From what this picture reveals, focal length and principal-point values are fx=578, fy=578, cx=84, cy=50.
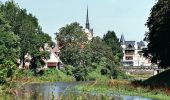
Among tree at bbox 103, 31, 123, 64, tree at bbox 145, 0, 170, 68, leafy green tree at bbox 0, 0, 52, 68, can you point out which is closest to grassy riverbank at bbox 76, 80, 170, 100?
tree at bbox 145, 0, 170, 68

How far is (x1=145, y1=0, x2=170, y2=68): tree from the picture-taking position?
219 ft

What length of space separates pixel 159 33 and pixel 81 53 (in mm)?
62013

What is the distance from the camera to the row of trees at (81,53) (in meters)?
120

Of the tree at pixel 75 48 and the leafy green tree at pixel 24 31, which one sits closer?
the leafy green tree at pixel 24 31

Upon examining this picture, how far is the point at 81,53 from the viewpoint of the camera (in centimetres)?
13038

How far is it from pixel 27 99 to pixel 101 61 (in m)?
110

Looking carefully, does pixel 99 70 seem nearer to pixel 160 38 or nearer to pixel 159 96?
pixel 160 38

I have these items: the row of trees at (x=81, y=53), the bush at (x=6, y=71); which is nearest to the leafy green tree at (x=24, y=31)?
the row of trees at (x=81, y=53)

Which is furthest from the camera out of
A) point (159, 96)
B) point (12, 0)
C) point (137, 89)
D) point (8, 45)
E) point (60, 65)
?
point (60, 65)

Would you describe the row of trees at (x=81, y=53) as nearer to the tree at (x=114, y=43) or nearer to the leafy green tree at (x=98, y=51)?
the leafy green tree at (x=98, y=51)

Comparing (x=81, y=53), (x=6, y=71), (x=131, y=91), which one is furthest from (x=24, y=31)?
(x=6, y=71)

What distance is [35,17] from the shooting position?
121m

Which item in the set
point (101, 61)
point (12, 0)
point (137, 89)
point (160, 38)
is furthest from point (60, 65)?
point (137, 89)

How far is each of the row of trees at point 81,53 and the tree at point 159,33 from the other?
42327 millimetres
